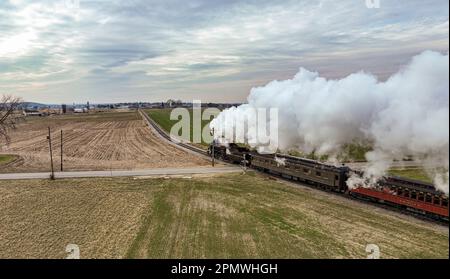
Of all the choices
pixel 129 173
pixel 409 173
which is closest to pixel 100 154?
pixel 129 173

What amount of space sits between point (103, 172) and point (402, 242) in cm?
4570

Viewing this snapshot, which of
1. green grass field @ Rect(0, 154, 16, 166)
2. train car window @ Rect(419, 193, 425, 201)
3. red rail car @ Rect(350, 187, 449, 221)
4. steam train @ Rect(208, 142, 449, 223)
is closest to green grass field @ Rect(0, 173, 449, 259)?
red rail car @ Rect(350, 187, 449, 221)

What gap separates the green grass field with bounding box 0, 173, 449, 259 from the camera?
26295 millimetres

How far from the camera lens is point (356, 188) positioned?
38312 millimetres

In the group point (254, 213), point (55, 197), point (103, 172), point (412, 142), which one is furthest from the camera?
point (103, 172)

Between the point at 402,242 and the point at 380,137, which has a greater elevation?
the point at 380,137

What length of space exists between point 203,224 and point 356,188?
18403 millimetres

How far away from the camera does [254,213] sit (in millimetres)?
34969

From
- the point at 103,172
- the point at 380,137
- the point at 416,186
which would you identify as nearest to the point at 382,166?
the point at 416,186

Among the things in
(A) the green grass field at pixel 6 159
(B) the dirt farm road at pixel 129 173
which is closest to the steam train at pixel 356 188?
(B) the dirt farm road at pixel 129 173

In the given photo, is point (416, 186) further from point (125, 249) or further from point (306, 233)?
point (125, 249)

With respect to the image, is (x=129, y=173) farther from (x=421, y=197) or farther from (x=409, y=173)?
(x=409, y=173)

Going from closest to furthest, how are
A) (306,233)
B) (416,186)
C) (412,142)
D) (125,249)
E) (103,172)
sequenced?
(412,142) → (125,249) → (306,233) → (416,186) → (103,172)

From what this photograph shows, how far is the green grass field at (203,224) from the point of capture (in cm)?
2630
